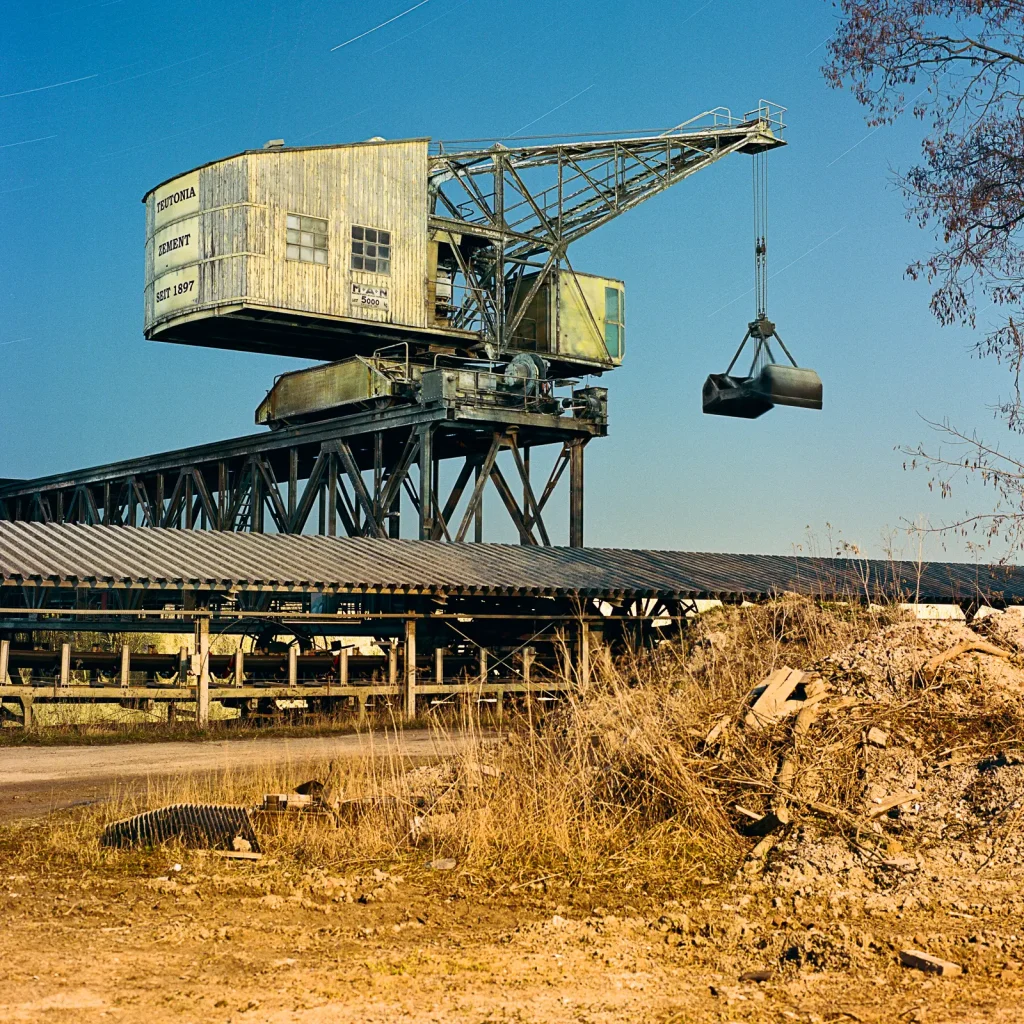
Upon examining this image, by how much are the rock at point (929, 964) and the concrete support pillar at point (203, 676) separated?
1799cm

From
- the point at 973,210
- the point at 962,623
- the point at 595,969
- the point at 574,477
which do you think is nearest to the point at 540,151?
the point at 574,477

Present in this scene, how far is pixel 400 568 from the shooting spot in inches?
1090

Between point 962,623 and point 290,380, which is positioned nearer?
point 962,623

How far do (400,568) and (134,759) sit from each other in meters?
9.47

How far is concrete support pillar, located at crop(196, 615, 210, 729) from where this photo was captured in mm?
24094

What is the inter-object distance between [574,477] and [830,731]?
96.6 feet

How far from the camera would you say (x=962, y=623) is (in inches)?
561

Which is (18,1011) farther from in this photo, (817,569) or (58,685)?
(817,569)

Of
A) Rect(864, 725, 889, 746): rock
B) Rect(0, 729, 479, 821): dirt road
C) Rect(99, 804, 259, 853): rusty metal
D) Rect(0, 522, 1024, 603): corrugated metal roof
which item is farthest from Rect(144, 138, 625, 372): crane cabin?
Rect(864, 725, 889, 746): rock

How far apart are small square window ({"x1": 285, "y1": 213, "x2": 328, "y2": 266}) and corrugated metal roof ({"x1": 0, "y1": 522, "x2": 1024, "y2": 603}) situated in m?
10.4

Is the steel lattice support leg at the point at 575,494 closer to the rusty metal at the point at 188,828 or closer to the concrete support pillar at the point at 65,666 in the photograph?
the concrete support pillar at the point at 65,666

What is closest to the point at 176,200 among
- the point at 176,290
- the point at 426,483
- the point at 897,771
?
the point at 176,290

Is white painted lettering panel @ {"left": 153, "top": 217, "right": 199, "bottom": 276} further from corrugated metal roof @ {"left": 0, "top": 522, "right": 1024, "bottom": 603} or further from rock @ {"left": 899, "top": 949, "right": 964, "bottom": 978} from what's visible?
rock @ {"left": 899, "top": 949, "right": 964, "bottom": 978}

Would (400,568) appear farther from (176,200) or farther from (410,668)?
(176,200)
